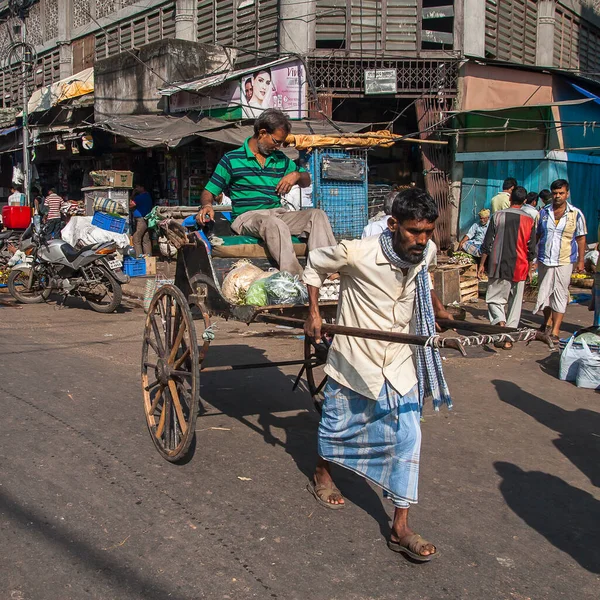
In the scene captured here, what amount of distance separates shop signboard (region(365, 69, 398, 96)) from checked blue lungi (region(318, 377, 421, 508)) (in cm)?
1198

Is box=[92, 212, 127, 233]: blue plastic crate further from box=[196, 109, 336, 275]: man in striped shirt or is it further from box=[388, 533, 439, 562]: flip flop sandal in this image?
box=[388, 533, 439, 562]: flip flop sandal

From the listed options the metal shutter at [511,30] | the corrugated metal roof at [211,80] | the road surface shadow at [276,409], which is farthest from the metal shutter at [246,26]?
the road surface shadow at [276,409]

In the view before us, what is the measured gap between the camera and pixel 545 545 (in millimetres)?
3516

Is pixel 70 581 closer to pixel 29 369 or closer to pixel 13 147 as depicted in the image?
pixel 29 369

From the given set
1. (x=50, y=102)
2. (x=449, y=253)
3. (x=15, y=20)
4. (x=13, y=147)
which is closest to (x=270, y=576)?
(x=449, y=253)

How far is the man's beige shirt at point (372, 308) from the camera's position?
11.0 feet

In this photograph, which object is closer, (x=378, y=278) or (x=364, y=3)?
(x=378, y=278)

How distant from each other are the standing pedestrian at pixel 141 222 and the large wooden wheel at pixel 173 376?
10.7m

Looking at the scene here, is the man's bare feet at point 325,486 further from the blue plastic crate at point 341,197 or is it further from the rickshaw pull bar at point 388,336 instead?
the blue plastic crate at point 341,197

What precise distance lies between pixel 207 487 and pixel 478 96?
13.0 metres

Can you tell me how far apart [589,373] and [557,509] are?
118 inches

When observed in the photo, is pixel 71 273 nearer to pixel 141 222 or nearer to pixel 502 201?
pixel 141 222

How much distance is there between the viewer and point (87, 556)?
3.20 m

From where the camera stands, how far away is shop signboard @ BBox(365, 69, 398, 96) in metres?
14.5
